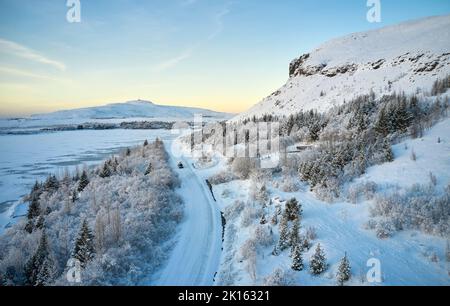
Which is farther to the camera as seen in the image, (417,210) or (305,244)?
(417,210)

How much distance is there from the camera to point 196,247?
34.1 feet

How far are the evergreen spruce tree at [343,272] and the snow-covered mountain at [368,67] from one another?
2071 cm

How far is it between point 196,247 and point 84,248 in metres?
3.76

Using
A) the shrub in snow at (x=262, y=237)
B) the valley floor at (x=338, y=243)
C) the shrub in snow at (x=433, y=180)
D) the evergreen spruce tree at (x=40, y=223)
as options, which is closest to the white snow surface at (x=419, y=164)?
the valley floor at (x=338, y=243)

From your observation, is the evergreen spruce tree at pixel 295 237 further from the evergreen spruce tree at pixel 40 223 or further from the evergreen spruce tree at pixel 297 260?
the evergreen spruce tree at pixel 40 223

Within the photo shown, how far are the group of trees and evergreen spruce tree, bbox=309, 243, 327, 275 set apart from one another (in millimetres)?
4891

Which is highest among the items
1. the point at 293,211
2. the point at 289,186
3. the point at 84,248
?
the point at 289,186

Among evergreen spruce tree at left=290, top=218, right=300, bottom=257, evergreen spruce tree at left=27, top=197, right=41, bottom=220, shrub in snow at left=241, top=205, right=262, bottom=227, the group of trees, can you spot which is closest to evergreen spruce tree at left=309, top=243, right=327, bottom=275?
evergreen spruce tree at left=290, top=218, right=300, bottom=257

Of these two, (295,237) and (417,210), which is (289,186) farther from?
(417,210)

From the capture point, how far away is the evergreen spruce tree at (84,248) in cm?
877

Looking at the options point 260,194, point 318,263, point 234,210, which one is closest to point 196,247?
point 234,210

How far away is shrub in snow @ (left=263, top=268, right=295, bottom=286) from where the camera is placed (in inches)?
283

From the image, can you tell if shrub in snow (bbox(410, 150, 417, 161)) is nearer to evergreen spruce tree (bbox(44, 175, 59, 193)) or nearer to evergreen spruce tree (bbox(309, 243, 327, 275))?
evergreen spruce tree (bbox(309, 243, 327, 275))
